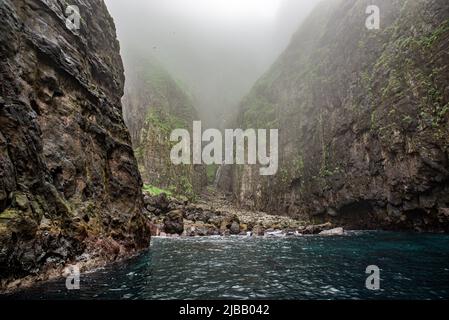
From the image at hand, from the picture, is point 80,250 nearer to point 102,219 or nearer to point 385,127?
point 102,219

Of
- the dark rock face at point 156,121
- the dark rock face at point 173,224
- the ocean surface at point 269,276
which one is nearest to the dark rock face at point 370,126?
the ocean surface at point 269,276

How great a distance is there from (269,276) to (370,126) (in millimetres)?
48822

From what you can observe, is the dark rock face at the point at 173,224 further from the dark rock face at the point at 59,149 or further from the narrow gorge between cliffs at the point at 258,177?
the dark rock face at the point at 59,149

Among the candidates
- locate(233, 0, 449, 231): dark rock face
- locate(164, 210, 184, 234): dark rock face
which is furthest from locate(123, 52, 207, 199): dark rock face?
locate(164, 210, 184, 234): dark rock face

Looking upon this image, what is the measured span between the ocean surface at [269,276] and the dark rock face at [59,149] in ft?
8.15

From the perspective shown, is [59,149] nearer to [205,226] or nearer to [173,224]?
[173,224]

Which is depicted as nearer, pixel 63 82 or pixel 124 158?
pixel 63 82

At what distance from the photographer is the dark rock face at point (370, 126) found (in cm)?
4869

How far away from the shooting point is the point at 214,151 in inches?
6181

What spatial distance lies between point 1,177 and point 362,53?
71.0 metres

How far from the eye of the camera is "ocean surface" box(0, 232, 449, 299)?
55.6 feet

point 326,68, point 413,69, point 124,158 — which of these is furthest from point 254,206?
point 124,158

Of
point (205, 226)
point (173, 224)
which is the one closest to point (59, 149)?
point (173, 224)

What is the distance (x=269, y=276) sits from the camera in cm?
2139
